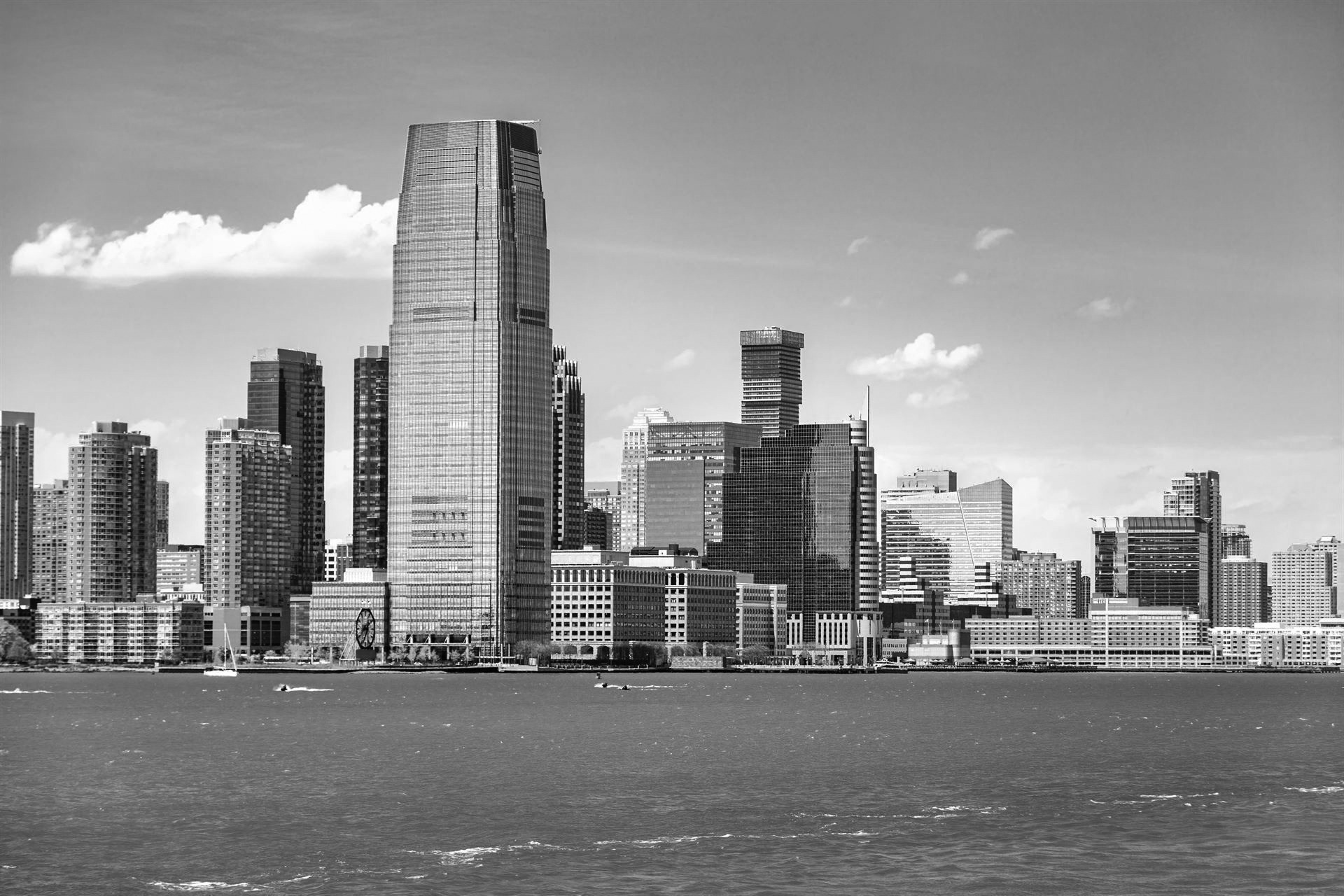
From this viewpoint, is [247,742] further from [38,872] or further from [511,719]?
[38,872]

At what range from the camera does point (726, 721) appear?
184 m

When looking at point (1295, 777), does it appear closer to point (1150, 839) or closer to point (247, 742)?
point (1150, 839)

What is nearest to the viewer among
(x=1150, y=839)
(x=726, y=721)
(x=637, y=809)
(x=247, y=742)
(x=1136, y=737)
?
(x=1150, y=839)

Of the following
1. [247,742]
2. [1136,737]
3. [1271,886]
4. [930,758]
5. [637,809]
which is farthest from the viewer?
[1136,737]

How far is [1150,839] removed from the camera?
89.4 meters

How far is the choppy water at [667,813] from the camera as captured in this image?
78.9 metres

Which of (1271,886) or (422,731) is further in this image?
(422,731)

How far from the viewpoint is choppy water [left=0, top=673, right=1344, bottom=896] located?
259ft

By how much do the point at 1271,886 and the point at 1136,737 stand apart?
84.0 meters

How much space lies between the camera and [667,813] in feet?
325

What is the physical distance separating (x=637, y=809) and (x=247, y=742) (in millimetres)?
56316

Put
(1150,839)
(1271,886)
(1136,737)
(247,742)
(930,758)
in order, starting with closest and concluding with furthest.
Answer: (1271,886), (1150,839), (930,758), (247,742), (1136,737)

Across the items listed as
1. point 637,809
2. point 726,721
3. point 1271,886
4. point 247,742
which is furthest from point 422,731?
point 1271,886

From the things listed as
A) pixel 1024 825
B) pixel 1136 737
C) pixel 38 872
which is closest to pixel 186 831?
pixel 38 872
